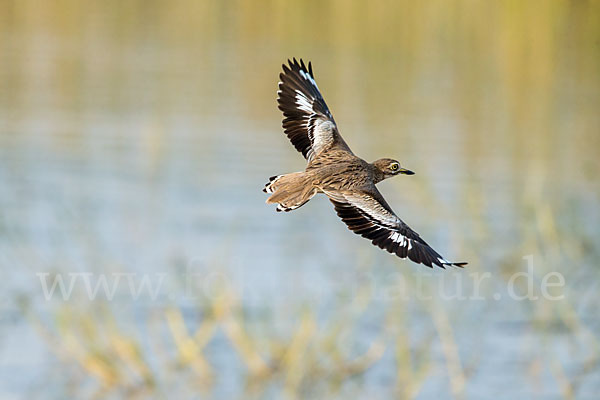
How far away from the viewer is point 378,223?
5695mm

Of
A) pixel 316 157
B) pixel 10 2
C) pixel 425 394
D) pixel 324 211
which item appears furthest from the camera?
pixel 10 2

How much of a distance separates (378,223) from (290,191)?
49cm

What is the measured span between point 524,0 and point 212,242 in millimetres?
25369

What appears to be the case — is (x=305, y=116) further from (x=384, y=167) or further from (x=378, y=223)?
(x=378, y=223)

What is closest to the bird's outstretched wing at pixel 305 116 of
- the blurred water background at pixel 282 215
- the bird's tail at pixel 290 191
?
the bird's tail at pixel 290 191

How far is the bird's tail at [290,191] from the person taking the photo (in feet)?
17.5

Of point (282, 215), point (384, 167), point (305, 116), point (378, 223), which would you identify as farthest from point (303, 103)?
point (282, 215)

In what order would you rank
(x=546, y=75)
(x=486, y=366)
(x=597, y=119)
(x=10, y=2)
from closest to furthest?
(x=486, y=366) → (x=597, y=119) → (x=546, y=75) → (x=10, y=2)

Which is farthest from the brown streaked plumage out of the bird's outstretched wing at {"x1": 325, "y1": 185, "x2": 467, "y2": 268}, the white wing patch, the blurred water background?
the blurred water background

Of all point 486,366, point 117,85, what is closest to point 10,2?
point 117,85

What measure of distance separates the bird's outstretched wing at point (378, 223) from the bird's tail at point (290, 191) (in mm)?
122

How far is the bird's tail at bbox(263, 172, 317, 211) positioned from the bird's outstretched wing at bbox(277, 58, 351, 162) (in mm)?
626

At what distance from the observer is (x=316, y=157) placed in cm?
624

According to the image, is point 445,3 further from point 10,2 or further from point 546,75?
point 10,2
